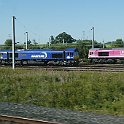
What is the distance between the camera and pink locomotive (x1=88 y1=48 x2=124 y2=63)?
234 ft

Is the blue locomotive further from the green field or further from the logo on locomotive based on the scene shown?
the green field

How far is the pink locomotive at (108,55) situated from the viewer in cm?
7119

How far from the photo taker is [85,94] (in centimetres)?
1956

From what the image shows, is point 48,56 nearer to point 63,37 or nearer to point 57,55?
point 57,55

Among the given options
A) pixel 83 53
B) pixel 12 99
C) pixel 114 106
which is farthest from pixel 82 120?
pixel 83 53

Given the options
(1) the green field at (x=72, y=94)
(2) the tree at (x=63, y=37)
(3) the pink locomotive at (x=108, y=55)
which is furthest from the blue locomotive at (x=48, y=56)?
(2) the tree at (x=63, y=37)

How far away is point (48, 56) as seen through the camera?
63.8m

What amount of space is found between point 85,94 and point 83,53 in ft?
236

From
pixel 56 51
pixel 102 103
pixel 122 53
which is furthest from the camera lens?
pixel 122 53

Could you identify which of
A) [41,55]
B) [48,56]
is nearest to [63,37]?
[41,55]

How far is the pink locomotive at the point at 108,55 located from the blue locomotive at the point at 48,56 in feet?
30.1

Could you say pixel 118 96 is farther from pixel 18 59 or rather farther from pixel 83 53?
pixel 83 53

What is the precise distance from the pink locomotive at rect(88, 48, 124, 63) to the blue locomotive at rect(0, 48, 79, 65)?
30.1ft

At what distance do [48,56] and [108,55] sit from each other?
14.5 m
